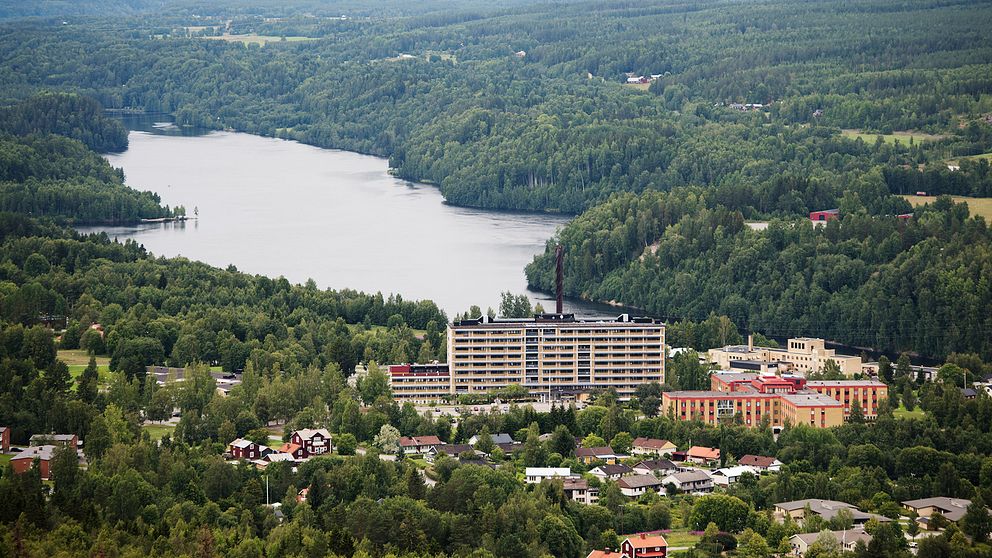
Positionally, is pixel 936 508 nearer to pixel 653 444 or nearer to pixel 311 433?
pixel 653 444

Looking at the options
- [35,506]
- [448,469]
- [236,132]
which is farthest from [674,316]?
[236,132]

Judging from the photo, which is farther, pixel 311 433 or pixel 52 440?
pixel 311 433

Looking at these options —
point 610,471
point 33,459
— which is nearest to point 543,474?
point 610,471

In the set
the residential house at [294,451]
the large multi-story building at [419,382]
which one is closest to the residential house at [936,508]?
the residential house at [294,451]

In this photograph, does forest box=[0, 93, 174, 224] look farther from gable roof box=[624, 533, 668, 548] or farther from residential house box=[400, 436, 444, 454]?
Result: gable roof box=[624, 533, 668, 548]

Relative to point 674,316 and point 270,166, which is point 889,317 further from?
point 270,166

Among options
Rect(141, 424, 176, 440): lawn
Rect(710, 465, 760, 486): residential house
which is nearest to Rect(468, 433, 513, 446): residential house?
Rect(710, 465, 760, 486): residential house
